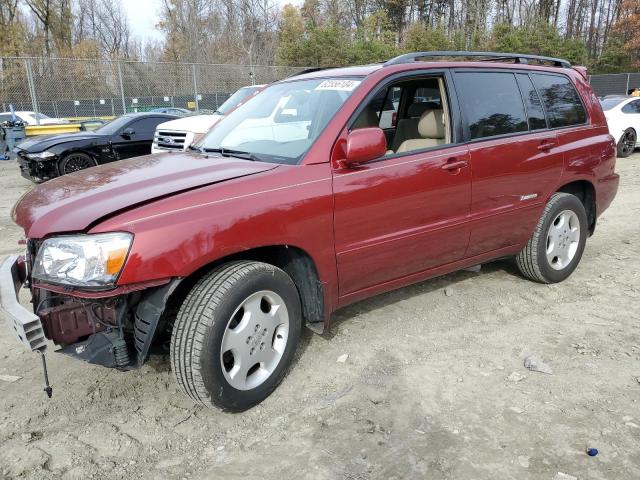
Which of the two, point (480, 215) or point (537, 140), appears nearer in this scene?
point (480, 215)

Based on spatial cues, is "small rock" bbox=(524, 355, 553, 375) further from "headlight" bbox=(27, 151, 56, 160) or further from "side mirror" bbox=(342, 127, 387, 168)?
"headlight" bbox=(27, 151, 56, 160)

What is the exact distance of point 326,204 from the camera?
2.99 m

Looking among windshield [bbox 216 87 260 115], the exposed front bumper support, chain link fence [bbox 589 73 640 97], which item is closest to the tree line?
chain link fence [bbox 589 73 640 97]

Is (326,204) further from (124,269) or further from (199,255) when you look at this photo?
(124,269)

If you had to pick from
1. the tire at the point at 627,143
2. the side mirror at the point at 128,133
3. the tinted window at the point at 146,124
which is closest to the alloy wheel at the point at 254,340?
the side mirror at the point at 128,133

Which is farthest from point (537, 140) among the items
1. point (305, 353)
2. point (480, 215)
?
point (305, 353)

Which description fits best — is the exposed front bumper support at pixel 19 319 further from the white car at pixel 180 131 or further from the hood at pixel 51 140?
the hood at pixel 51 140

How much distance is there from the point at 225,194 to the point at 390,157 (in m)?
1.16

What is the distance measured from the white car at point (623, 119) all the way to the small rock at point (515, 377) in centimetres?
1169

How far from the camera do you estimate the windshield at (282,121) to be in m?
3.20

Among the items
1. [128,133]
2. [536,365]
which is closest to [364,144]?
[536,365]

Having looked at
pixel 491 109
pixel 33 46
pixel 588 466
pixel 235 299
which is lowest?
pixel 588 466

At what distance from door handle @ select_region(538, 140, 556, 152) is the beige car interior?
914 mm

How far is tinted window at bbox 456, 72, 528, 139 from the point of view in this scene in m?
3.79
